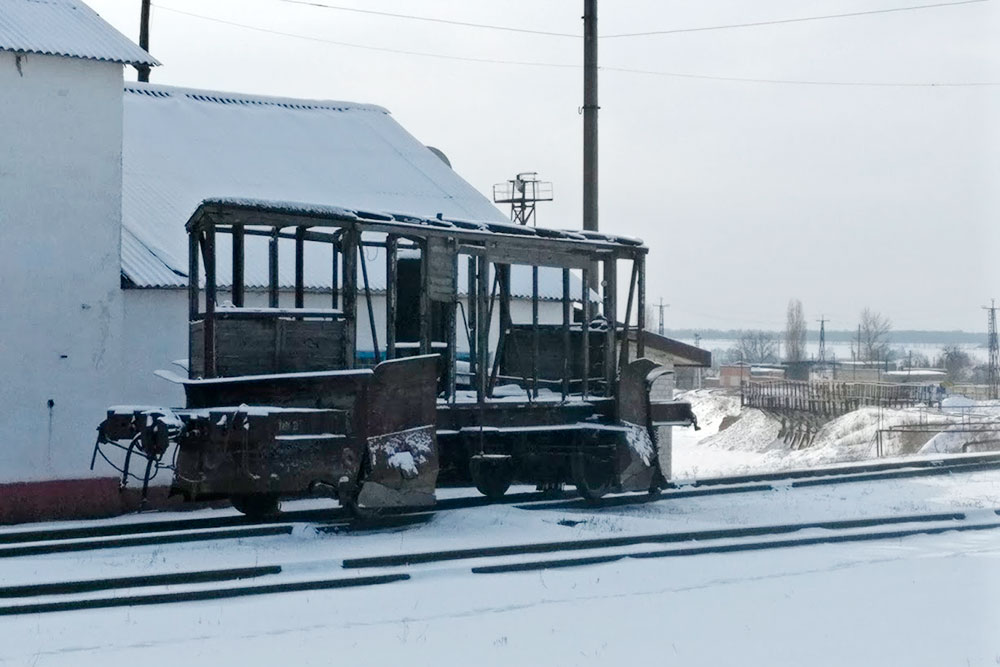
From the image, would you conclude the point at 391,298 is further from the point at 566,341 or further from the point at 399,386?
the point at 566,341

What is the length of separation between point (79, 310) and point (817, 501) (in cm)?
928

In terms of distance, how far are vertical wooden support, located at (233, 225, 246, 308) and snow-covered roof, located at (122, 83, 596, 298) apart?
406cm

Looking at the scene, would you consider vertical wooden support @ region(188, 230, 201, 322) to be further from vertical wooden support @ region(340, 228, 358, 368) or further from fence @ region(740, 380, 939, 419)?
fence @ region(740, 380, 939, 419)

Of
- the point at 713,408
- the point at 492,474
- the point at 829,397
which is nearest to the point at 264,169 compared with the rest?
the point at 492,474

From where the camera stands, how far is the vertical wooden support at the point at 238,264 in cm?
1298

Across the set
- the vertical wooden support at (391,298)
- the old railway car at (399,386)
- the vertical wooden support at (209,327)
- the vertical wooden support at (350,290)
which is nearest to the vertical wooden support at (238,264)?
the old railway car at (399,386)

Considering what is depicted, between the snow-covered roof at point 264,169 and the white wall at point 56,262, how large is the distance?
1060 mm

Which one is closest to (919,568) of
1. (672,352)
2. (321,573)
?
(321,573)

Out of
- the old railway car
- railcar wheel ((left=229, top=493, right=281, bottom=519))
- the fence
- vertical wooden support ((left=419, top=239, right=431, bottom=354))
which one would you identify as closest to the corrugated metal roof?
the old railway car

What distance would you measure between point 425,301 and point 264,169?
1075 centimetres

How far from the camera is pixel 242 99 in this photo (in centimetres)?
2680

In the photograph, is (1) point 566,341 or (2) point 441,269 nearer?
(2) point 441,269

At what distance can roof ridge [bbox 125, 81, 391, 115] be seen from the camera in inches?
1017

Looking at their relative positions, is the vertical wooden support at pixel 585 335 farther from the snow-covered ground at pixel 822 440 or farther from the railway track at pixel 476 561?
the snow-covered ground at pixel 822 440
